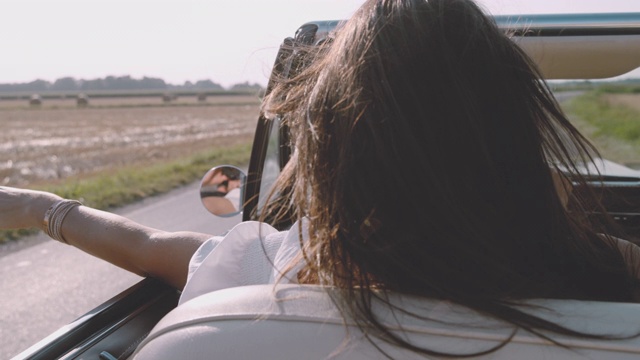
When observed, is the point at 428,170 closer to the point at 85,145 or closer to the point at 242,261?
the point at 242,261

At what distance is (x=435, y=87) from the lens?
3.68 feet

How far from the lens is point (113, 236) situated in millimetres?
1761

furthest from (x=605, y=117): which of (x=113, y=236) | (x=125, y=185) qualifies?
(x=113, y=236)

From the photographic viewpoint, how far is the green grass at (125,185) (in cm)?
1028

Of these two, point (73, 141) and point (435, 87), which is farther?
point (73, 141)

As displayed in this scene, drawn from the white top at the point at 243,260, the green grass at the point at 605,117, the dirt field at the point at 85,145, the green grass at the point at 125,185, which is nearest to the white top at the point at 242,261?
the white top at the point at 243,260

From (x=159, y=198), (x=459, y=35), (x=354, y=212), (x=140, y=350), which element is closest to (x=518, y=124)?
(x=459, y=35)

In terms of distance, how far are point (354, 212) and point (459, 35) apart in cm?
36

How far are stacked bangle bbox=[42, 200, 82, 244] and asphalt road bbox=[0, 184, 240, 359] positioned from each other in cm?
336

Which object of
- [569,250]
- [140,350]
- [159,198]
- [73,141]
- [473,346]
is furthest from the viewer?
[73,141]

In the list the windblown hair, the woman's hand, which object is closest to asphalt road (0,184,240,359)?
the woman's hand

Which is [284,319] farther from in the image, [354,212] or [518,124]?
[518,124]

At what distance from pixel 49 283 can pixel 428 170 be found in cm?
592

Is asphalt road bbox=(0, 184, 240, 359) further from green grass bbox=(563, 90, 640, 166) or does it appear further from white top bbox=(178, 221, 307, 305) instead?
green grass bbox=(563, 90, 640, 166)
